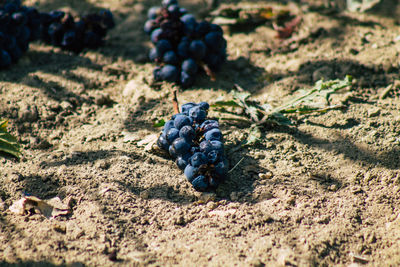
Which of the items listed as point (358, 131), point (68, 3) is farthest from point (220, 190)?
point (68, 3)

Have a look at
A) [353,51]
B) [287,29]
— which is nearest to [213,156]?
[353,51]

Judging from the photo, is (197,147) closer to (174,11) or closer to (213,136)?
(213,136)

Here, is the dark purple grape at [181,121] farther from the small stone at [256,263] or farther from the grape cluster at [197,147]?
the small stone at [256,263]

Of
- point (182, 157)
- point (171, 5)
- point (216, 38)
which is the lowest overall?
point (182, 157)

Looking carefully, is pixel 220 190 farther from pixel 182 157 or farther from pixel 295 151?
pixel 295 151

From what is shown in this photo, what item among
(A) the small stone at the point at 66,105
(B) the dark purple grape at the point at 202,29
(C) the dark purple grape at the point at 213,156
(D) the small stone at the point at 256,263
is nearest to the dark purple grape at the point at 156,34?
(B) the dark purple grape at the point at 202,29

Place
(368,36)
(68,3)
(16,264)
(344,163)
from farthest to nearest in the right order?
1. (68,3)
2. (368,36)
3. (344,163)
4. (16,264)

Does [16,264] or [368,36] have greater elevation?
[368,36]

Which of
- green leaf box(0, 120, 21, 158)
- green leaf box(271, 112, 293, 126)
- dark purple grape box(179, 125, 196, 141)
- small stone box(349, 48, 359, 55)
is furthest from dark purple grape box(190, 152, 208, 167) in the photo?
small stone box(349, 48, 359, 55)
